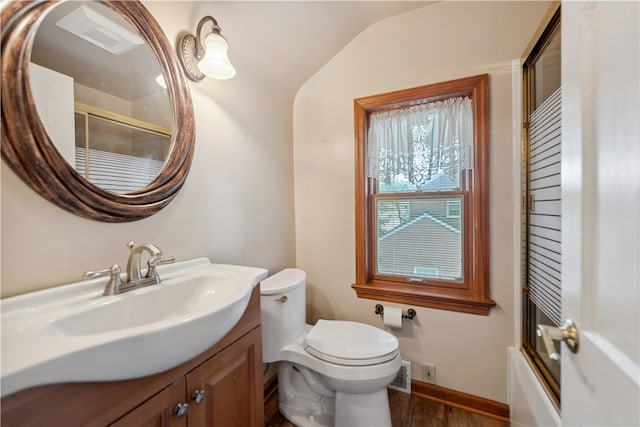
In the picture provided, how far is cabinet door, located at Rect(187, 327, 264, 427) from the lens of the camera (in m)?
0.77

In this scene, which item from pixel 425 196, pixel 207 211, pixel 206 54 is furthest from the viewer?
pixel 425 196

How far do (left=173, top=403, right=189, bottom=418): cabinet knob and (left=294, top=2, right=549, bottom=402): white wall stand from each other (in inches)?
48.7

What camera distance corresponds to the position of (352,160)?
5.85 ft

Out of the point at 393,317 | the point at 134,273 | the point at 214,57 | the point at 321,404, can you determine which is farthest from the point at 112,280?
the point at 393,317

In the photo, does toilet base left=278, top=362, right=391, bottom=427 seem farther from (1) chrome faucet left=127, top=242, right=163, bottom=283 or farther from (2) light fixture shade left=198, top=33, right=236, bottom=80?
(2) light fixture shade left=198, top=33, right=236, bottom=80

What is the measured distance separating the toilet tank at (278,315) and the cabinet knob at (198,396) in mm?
575

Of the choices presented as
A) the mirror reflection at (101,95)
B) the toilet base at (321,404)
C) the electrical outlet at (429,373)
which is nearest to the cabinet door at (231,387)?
the toilet base at (321,404)

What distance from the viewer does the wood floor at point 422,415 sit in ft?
4.64

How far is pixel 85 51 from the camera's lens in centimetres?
87

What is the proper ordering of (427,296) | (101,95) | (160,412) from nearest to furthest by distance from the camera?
(160,412) < (101,95) < (427,296)

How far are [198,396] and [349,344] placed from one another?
0.78m

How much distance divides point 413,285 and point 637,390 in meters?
1.34

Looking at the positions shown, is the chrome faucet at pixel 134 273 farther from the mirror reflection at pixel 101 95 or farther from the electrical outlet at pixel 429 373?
the electrical outlet at pixel 429 373

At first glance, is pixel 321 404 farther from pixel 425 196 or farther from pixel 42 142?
pixel 42 142
